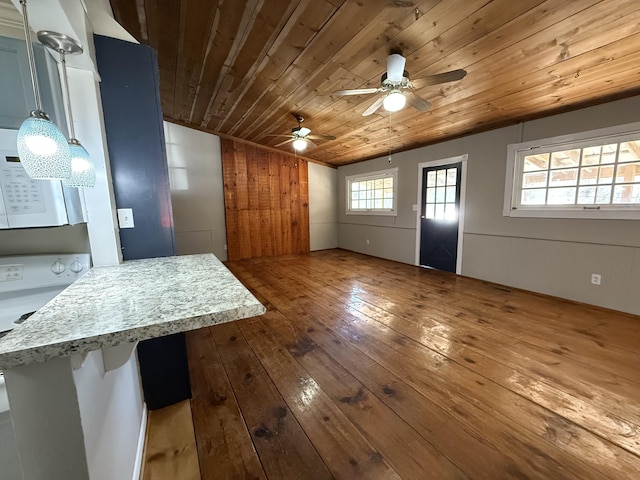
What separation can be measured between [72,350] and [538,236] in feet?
14.2

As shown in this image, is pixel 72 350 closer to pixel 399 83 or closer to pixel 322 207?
pixel 399 83

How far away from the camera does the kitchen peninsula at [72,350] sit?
0.56 metres

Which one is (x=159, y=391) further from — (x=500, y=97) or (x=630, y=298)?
(x=630, y=298)

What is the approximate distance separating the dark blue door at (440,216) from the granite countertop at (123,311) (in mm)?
4148

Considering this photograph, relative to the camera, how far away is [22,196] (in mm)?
1027

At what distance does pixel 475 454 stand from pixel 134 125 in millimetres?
2434

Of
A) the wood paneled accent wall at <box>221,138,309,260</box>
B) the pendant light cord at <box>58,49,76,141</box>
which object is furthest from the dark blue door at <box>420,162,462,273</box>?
the pendant light cord at <box>58,49,76,141</box>

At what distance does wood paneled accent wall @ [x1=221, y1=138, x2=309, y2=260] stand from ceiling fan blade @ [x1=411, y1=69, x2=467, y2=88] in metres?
4.27

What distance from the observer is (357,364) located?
6.56ft

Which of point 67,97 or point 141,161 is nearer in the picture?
point 67,97

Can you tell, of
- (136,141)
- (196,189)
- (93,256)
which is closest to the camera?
(93,256)

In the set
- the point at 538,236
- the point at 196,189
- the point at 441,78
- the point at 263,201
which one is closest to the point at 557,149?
the point at 538,236

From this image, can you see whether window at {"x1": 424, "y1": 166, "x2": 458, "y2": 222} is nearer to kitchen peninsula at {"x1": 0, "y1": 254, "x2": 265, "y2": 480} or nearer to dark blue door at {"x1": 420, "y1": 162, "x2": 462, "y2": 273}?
dark blue door at {"x1": 420, "y1": 162, "x2": 462, "y2": 273}

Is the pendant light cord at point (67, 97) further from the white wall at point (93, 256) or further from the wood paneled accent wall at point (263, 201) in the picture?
the wood paneled accent wall at point (263, 201)
